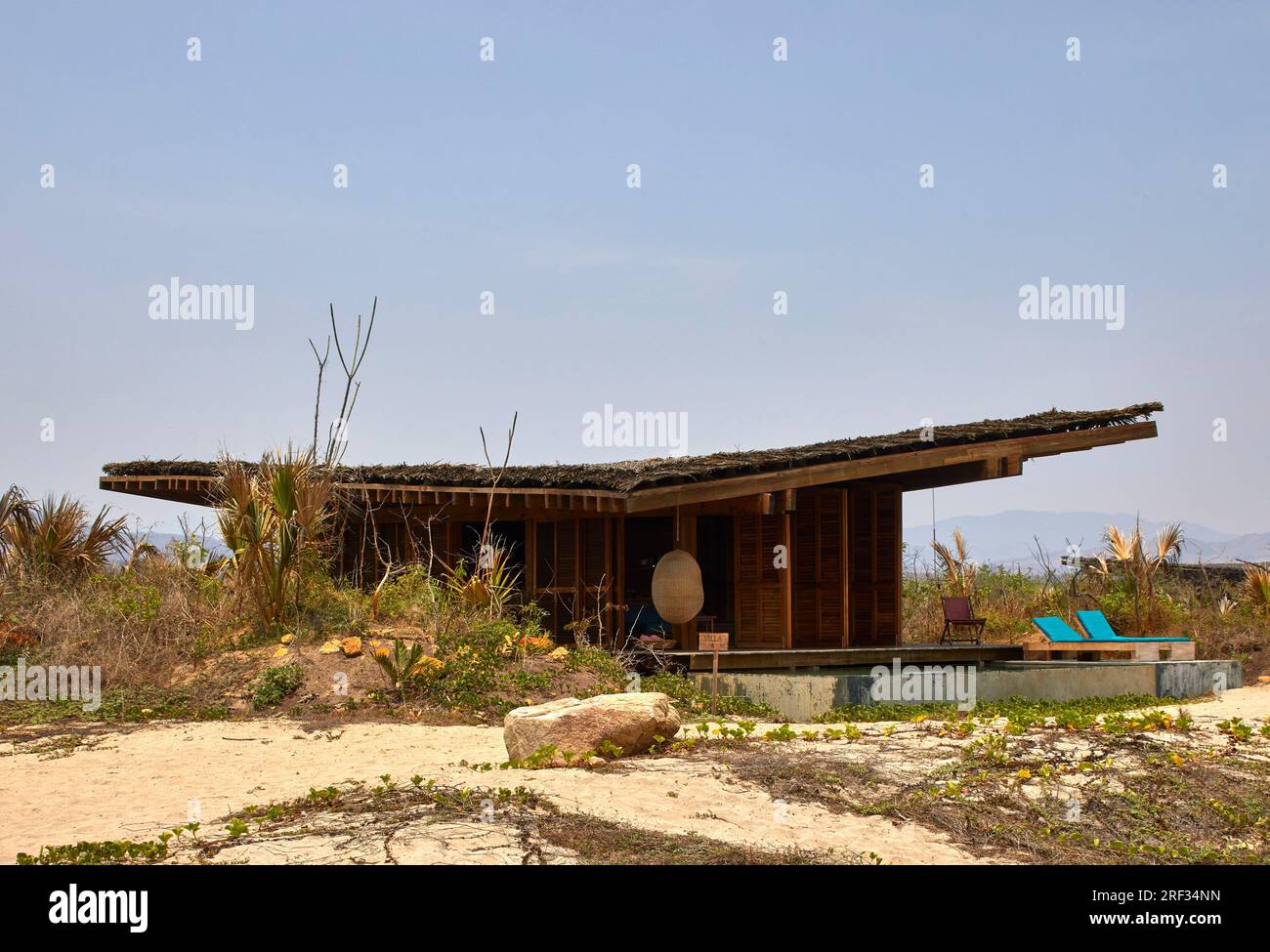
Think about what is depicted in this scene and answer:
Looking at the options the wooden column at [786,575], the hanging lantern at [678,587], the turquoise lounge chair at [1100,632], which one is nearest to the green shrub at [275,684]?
the hanging lantern at [678,587]

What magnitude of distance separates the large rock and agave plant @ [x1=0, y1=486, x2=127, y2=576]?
9664mm

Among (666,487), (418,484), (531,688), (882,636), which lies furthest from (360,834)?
(882,636)

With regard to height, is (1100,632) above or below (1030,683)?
above

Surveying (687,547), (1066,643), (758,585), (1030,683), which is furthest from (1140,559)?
(687,547)

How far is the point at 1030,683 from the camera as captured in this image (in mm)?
13445

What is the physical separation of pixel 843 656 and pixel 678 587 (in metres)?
2.42

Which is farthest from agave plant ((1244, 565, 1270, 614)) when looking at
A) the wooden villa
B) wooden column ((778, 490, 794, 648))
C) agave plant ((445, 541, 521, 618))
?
agave plant ((445, 541, 521, 618))

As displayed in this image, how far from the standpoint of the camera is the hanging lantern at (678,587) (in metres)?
13.6

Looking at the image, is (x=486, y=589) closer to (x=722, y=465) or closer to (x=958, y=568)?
(x=722, y=465)

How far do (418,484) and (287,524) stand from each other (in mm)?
2182

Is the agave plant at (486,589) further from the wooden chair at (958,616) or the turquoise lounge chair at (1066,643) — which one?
the turquoise lounge chair at (1066,643)

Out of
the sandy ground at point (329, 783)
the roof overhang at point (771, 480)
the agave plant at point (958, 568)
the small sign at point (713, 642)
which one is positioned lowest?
the sandy ground at point (329, 783)

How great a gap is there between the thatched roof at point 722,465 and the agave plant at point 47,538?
4.02m

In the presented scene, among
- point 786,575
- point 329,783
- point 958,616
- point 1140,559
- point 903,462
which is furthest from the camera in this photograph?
point 1140,559
